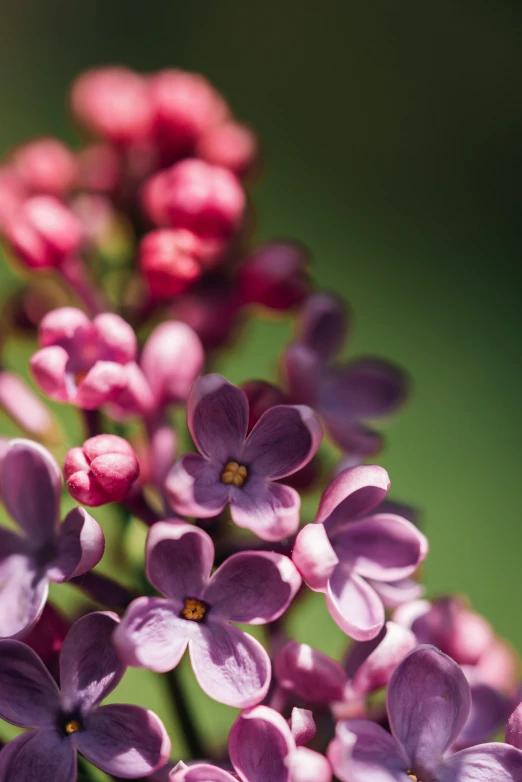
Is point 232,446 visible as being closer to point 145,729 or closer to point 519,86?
point 145,729

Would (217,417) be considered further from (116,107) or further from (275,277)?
(116,107)

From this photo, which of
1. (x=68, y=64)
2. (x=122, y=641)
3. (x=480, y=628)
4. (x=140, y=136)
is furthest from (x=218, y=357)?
(x=68, y=64)

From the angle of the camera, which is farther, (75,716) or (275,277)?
(275,277)

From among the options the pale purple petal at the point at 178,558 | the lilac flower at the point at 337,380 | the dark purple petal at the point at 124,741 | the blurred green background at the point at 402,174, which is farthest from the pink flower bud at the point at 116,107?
the dark purple petal at the point at 124,741

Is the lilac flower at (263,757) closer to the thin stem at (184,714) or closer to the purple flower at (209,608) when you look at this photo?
the purple flower at (209,608)

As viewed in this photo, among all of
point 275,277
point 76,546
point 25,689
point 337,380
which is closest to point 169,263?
point 275,277

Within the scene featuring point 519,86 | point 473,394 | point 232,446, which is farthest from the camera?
point 519,86
